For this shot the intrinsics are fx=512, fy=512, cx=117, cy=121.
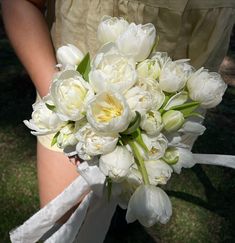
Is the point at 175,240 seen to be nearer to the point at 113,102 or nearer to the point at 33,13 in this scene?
the point at 33,13

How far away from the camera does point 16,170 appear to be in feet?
9.18

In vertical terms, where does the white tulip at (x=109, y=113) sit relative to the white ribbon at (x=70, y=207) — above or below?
above

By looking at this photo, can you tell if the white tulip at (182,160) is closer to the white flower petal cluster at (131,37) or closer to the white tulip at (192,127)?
the white tulip at (192,127)

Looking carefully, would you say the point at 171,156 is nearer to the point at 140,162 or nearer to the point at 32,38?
the point at 140,162

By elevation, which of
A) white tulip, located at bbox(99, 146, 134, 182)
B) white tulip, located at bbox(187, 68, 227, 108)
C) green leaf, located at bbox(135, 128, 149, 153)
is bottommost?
white tulip, located at bbox(99, 146, 134, 182)

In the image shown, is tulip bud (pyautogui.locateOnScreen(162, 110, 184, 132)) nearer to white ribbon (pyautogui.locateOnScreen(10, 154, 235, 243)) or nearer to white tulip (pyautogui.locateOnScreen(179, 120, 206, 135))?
white tulip (pyautogui.locateOnScreen(179, 120, 206, 135))

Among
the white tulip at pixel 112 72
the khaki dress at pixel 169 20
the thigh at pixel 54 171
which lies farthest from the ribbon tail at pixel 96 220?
the white tulip at pixel 112 72

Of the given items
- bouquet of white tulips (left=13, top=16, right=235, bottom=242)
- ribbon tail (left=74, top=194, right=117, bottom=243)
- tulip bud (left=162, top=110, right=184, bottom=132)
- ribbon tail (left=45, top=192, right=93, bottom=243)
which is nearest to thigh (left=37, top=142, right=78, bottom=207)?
ribbon tail (left=74, top=194, right=117, bottom=243)

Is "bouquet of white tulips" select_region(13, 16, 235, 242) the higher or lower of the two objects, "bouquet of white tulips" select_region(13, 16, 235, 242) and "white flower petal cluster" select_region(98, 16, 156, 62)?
the lower

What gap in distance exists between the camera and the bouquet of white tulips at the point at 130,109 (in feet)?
2.76

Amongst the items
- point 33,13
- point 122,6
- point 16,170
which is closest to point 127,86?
point 122,6

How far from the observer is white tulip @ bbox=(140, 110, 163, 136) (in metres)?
0.86

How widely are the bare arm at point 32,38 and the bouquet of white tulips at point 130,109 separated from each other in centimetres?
42

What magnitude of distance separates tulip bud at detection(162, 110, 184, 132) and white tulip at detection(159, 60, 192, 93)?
0.15ft
